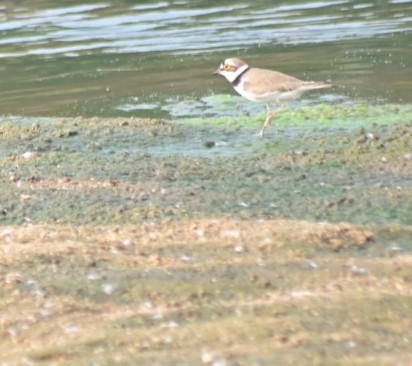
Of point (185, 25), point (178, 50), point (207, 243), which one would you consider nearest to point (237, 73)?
point (207, 243)

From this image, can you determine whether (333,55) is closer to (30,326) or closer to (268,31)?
(268,31)

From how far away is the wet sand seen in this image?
5.90 metres

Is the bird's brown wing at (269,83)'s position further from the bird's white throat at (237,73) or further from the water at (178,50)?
the water at (178,50)

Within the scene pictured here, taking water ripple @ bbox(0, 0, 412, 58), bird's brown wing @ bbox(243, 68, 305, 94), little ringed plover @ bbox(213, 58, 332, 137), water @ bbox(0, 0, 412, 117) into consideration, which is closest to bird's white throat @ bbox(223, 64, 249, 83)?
little ringed plover @ bbox(213, 58, 332, 137)

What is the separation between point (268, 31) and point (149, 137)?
9.06m

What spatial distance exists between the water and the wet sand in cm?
266

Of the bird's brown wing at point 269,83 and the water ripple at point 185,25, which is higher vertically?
the bird's brown wing at point 269,83

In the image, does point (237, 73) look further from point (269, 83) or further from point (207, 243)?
point (207, 243)

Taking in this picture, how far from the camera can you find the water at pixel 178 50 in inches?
638

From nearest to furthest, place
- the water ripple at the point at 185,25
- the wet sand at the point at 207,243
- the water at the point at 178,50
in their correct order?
the wet sand at the point at 207,243, the water at the point at 178,50, the water ripple at the point at 185,25

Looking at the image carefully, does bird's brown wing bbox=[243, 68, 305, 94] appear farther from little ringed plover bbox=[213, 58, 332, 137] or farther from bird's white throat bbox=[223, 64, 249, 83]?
bird's white throat bbox=[223, 64, 249, 83]

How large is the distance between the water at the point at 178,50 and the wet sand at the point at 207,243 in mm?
2660

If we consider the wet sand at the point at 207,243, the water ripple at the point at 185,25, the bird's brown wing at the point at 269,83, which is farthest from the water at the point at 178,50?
the wet sand at the point at 207,243

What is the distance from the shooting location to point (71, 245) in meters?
8.18
